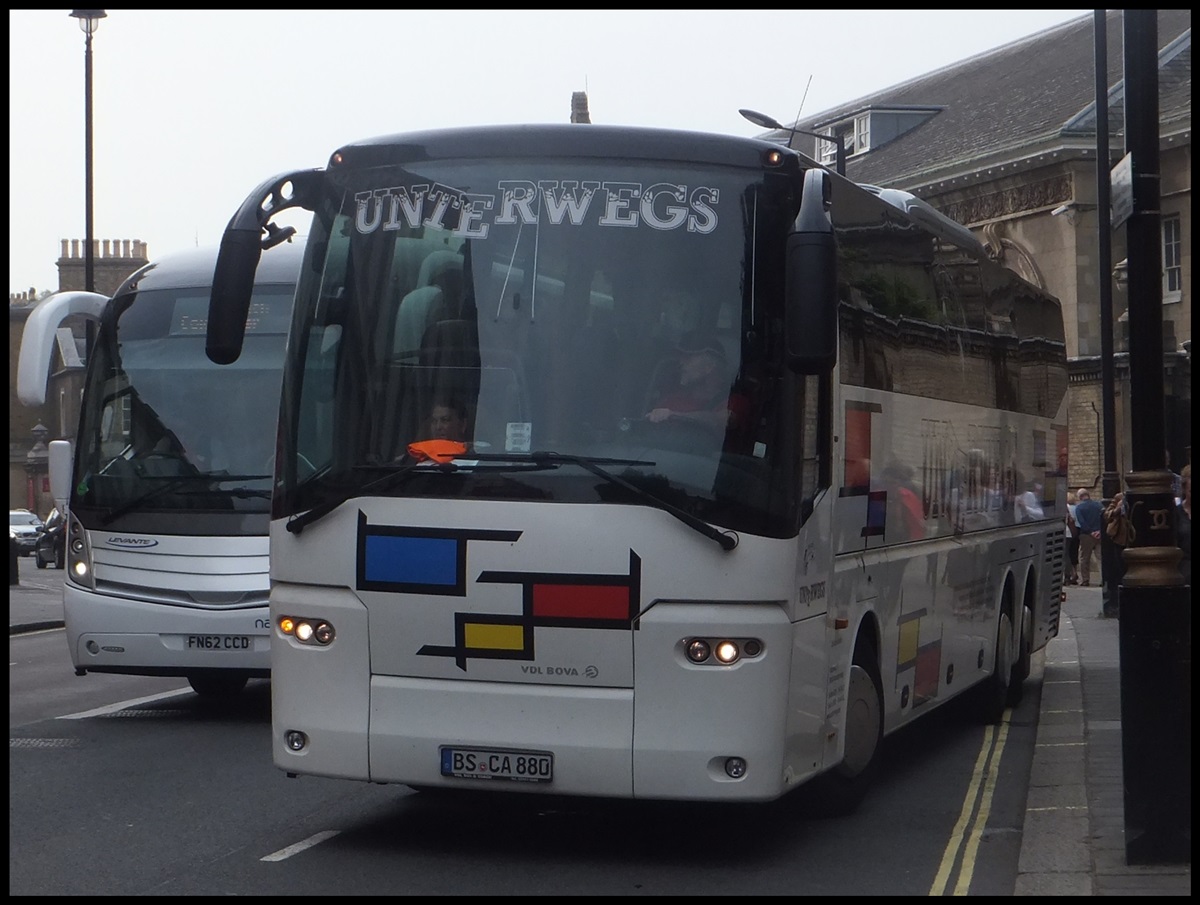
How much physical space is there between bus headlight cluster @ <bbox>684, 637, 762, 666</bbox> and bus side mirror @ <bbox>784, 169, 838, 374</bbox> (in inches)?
45.1

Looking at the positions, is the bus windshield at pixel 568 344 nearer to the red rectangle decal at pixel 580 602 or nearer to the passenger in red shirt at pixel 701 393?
the passenger in red shirt at pixel 701 393

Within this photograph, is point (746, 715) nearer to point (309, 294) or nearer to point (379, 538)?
point (379, 538)

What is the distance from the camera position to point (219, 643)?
40.1ft

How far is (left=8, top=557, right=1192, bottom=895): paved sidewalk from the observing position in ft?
22.5

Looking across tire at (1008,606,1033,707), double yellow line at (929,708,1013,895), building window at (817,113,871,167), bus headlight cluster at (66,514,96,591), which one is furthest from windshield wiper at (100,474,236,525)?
building window at (817,113,871,167)

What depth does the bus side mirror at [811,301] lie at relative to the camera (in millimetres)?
7043

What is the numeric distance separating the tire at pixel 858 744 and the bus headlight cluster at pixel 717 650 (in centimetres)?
130

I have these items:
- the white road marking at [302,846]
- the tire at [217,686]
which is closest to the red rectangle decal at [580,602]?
the white road marking at [302,846]

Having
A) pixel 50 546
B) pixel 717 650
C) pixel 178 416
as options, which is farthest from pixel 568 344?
pixel 50 546

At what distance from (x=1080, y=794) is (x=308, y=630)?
4.11 m

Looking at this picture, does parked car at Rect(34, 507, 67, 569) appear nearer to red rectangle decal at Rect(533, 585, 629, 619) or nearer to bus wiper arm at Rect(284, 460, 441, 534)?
bus wiper arm at Rect(284, 460, 441, 534)

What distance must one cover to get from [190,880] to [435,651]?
4.41ft

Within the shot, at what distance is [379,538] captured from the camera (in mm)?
7582

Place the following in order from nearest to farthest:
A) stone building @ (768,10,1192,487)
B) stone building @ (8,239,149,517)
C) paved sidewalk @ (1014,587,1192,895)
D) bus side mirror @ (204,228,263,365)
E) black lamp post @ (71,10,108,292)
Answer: paved sidewalk @ (1014,587,1192,895) → bus side mirror @ (204,228,263,365) → black lamp post @ (71,10,108,292) → stone building @ (768,10,1192,487) → stone building @ (8,239,149,517)
